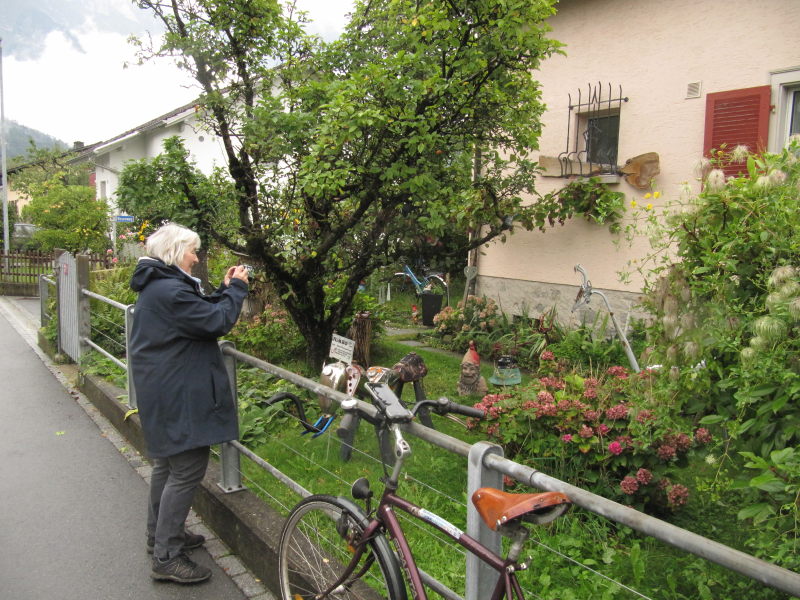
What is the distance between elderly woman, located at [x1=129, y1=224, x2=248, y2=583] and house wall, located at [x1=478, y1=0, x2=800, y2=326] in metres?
4.31

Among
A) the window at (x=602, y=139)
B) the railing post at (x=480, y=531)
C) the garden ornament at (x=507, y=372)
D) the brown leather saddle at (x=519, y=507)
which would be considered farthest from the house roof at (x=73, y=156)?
the brown leather saddle at (x=519, y=507)

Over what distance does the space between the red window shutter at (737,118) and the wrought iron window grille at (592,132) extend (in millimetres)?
1227

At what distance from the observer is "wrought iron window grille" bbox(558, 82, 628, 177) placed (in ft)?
25.9

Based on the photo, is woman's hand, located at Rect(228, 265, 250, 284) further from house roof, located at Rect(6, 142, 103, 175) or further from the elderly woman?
house roof, located at Rect(6, 142, 103, 175)

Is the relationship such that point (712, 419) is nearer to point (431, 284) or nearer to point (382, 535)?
point (382, 535)

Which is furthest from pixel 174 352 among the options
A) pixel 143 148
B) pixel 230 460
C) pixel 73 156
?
pixel 73 156

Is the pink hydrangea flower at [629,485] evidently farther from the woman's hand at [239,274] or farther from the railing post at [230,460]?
the woman's hand at [239,274]

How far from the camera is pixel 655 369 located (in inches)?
116

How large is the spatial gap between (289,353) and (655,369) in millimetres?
5594

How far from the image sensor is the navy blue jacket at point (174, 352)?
10.4 feet

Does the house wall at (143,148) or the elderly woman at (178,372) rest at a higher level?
the house wall at (143,148)

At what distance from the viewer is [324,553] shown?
2.93m

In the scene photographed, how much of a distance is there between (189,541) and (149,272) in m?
1.64

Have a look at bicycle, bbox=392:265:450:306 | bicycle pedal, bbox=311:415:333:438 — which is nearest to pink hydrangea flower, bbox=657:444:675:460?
bicycle pedal, bbox=311:415:333:438
